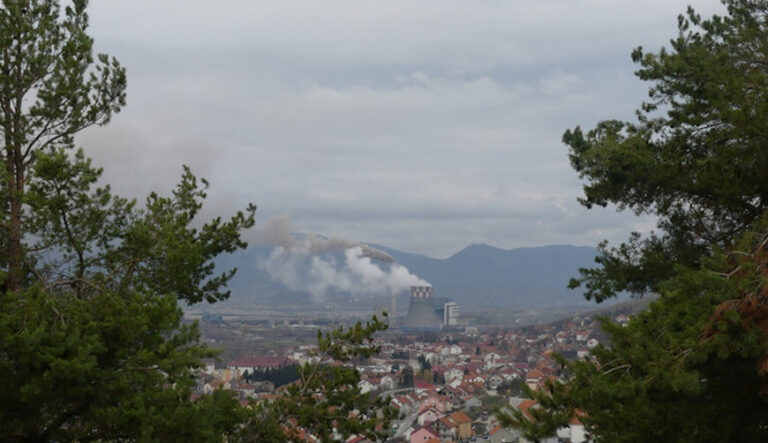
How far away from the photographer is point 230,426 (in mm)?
9094

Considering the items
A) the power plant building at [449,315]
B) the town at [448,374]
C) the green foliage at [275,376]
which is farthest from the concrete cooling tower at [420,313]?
the green foliage at [275,376]

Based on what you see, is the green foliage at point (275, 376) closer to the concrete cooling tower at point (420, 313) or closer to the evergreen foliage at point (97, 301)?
the evergreen foliage at point (97, 301)

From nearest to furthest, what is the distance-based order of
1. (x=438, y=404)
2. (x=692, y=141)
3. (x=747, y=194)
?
(x=747, y=194) → (x=692, y=141) → (x=438, y=404)

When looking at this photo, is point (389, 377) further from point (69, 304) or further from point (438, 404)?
point (69, 304)

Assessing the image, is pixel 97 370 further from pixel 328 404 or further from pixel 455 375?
pixel 455 375

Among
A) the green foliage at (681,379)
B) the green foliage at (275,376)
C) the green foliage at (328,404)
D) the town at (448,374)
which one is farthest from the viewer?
the green foliage at (275,376)

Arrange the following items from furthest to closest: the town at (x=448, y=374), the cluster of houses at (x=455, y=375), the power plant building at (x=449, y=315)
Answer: the power plant building at (x=449, y=315), the cluster of houses at (x=455, y=375), the town at (x=448, y=374)

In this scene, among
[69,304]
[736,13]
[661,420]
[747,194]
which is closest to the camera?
[661,420]

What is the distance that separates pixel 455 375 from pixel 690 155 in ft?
258

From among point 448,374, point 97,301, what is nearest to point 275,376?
point 448,374

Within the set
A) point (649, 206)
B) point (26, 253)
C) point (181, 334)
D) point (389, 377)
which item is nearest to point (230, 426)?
point (181, 334)

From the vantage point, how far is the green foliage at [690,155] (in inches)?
392

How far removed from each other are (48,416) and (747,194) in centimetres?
807

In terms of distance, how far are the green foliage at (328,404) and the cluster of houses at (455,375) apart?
2.98 meters
